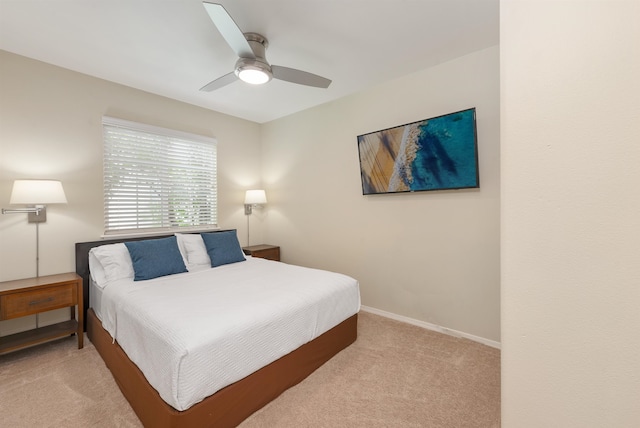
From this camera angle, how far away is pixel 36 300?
236cm

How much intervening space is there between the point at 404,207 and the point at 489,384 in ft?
5.71

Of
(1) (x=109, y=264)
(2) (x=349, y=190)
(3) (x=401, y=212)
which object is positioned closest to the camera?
(1) (x=109, y=264)

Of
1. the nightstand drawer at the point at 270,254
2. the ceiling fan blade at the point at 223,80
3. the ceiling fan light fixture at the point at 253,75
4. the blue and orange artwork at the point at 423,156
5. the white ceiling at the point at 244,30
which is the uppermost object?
the white ceiling at the point at 244,30

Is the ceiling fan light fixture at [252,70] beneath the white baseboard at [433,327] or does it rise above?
above

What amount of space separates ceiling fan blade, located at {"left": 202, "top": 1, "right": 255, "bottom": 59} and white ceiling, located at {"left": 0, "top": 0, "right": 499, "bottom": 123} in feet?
0.82

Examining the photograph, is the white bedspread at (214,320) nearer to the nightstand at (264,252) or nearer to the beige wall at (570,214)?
the nightstand at (264,252)

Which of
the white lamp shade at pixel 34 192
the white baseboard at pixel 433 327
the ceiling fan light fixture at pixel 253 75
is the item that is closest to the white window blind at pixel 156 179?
the white lamp shade at pixel 34 192

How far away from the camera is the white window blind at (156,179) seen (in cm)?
320

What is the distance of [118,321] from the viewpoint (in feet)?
6.79

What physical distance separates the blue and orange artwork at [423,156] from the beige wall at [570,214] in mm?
2164

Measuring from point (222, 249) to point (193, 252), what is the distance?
1.07 feet

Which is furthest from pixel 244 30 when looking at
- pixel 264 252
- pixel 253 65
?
pixel 264 252

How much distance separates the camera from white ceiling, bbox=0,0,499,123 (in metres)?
1.99

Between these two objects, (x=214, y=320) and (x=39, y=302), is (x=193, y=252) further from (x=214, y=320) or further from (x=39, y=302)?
(x=214, y=320)
